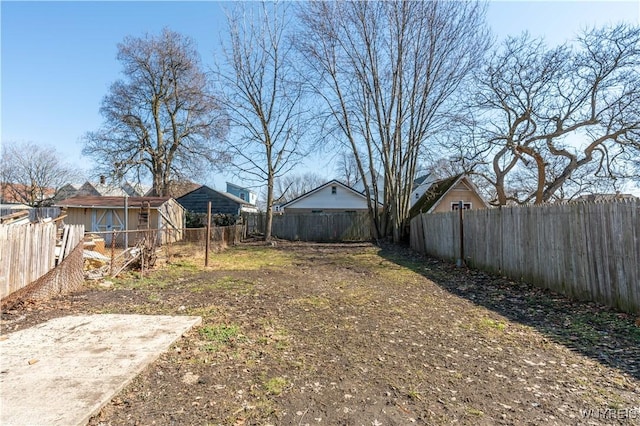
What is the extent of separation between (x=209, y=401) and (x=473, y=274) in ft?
24.2

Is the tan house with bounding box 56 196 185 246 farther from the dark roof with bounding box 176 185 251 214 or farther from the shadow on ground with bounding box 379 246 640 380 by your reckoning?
the shadow on ground with bounding box 379 246 640 380

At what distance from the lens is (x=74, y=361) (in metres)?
3.10

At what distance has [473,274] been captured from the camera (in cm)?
837

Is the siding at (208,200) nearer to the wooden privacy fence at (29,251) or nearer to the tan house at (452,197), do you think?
the tan house at (452,197)

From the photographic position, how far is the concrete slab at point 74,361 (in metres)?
2.33

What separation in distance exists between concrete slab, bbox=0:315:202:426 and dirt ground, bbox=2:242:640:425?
0.54ft

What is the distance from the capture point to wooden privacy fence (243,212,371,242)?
69.6 feet

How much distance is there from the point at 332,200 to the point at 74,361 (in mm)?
23858

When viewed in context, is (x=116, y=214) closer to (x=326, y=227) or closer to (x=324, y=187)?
(x=326, y=227)

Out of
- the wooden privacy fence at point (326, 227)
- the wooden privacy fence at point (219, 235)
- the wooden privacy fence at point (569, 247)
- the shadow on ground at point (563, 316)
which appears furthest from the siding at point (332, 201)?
the shadow on ground at point (563, 316)

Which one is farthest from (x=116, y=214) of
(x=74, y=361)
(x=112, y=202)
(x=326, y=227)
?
(x=74, y=361)

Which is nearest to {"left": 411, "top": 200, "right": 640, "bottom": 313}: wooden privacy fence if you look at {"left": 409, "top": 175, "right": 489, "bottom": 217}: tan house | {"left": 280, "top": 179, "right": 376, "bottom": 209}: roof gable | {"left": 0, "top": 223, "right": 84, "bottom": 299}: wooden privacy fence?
{"left": 0, "top": 223, "right": 84, "bottom": 299}: wooden privacy fence

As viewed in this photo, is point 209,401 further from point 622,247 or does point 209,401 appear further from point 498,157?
point 498,157

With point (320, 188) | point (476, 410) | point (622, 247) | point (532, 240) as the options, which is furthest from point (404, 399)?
point (320, 188)
